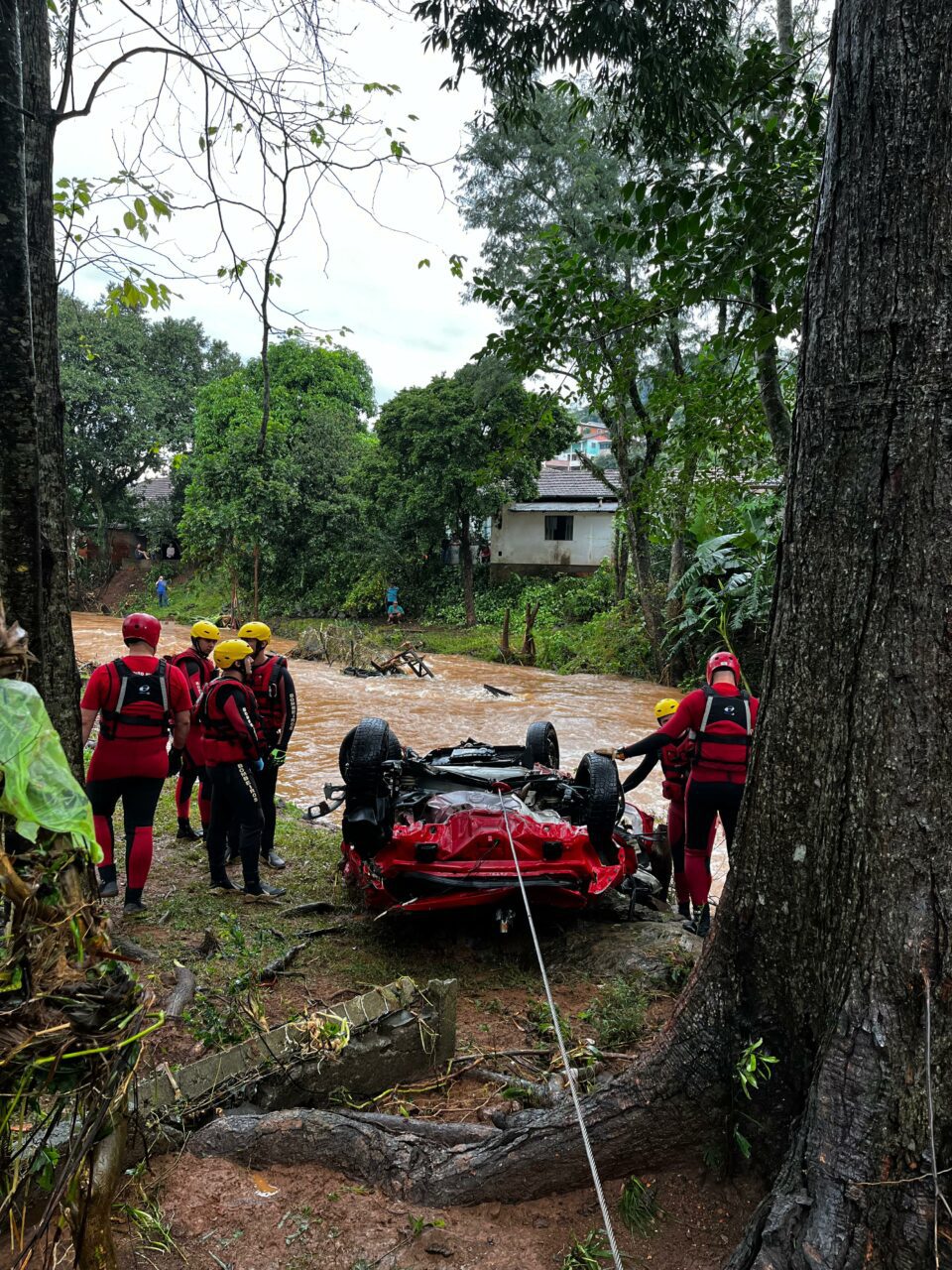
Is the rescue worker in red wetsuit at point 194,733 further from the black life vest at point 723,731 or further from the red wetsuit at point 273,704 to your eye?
the black life vest at point 723,731

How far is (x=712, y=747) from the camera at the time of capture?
5285mm

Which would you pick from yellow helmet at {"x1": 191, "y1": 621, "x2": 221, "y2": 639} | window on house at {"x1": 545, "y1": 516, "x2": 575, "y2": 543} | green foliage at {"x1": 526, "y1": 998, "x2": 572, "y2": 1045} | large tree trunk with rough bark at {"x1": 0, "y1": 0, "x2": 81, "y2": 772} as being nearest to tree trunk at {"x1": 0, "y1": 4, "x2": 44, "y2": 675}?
large tree trunk with rough bark at {"x1": 0, "y1": 0, "x2": 81, "y2": 772}

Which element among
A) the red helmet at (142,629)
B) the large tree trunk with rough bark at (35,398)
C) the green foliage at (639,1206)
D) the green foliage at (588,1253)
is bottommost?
the green foliage at (588,1253)

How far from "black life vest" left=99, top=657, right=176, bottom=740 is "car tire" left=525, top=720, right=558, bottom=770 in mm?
3016

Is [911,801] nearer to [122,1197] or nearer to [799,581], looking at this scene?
[799,581]

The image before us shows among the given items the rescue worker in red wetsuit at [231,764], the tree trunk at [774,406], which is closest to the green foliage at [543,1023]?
the rescue worker in red wetsuit at [231,764]

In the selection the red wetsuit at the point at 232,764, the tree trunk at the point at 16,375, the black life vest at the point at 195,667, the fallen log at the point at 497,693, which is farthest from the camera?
the fallen log at the point at 497,693

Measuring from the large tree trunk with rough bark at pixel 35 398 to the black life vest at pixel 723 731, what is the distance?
12.0 ft

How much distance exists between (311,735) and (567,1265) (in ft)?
38.3

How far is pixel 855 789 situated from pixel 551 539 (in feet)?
94.1

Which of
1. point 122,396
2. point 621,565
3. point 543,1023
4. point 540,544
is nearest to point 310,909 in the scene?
point 543,1023

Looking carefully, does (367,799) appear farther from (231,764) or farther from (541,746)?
(541,746)

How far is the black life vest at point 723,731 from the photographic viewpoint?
5.23 meters

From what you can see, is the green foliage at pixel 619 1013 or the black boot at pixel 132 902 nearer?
the green foliage at pixel 619 1013
